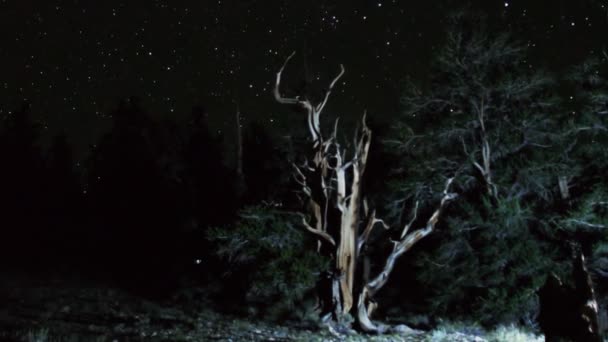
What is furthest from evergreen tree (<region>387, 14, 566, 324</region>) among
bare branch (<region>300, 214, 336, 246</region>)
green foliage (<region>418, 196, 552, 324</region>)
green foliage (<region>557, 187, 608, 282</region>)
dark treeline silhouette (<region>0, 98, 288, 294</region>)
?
dark treeline silhouette (<region>0, 98, 288, 294</region>)

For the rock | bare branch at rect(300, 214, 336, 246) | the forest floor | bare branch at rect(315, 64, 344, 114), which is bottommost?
the forest floor

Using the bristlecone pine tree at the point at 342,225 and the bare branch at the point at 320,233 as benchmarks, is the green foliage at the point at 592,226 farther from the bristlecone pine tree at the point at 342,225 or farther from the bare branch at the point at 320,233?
the bare branch at the point at 320,233

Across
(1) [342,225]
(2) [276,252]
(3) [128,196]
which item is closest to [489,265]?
(1) [342,225]

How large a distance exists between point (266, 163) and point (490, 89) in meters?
11.2

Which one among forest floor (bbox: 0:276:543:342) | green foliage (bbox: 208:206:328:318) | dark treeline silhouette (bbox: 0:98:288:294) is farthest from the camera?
dark treeline silhouette (bbox: 0:98:288:294)

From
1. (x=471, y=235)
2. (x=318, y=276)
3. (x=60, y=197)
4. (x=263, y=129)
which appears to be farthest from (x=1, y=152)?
(x=471, y=235)

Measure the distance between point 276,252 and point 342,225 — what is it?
2.34 metres

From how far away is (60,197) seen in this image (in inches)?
1763

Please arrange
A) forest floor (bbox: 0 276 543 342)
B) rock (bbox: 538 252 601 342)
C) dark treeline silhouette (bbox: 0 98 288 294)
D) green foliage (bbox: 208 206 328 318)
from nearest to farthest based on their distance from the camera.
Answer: rock (bbox: 538 252 601 342) < forest floor (bbox: 0 276 543 342) < green foliage (bbox: 208 206 328 318) < dark treeline silhouette (bbox: 0 98 288 294)

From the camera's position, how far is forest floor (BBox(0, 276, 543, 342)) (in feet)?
37.4

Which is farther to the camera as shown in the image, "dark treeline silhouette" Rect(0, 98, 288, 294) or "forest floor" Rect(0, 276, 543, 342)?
"dark treeline silhouette" Rect(0, 98, 288, 294)

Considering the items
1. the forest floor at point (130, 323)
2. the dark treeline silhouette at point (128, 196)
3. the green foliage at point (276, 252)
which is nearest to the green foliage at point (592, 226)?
the forest floor at point (130, 323)

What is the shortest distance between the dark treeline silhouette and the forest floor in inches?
198

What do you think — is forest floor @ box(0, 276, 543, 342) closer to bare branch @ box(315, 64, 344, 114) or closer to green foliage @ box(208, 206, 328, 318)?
green foliage @ box(208, 206, 328, 318)
